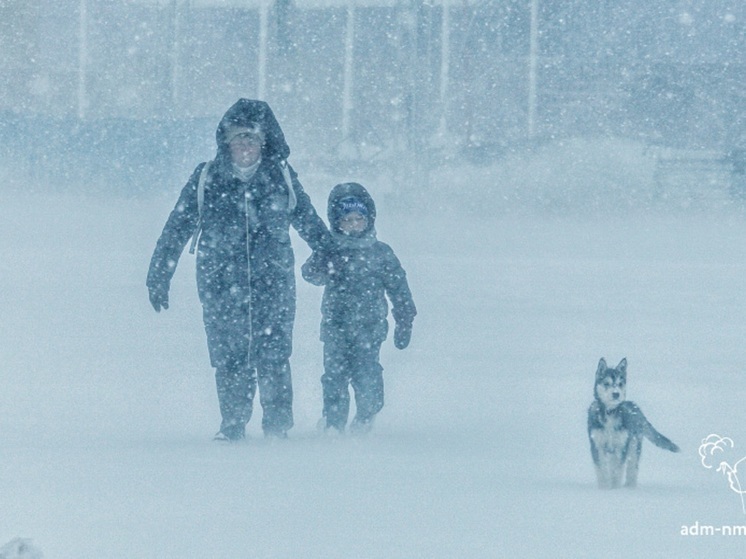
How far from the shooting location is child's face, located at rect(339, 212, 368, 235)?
5.72 m

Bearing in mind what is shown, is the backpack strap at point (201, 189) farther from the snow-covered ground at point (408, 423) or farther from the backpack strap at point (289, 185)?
the snow-covered ground at point (408, 423)

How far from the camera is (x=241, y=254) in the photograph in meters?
5.51

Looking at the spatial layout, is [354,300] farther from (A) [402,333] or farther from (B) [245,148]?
(B) [245,148]

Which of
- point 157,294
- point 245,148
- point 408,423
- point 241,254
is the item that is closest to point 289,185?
point 245,148

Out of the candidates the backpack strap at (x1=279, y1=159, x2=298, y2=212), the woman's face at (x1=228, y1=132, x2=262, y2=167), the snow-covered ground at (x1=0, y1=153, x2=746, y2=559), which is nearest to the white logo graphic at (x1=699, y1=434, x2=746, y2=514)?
the snow-covered ground at (x1=0, y1=153, x2=746, y2=559)

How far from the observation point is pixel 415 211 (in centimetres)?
2106

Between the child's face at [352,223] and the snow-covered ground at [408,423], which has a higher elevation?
the child's face at [352,223]

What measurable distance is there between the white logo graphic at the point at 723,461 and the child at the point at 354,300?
1339mm

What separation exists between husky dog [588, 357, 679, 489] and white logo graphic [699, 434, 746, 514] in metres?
0.36

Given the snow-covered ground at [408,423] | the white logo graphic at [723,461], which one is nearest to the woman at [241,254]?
the snow-covered ground at [408,423]

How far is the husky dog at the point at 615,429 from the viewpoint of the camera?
414cm

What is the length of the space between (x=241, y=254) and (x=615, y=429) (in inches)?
75.6

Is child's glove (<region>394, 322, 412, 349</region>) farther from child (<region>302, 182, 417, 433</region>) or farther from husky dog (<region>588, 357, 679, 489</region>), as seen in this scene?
husky dog (<region>588, 357, 679, 489</region>)

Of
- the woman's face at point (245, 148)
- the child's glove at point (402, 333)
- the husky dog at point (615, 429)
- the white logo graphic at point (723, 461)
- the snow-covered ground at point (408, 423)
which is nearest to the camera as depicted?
the snow-covered ground at point (408, 423)
